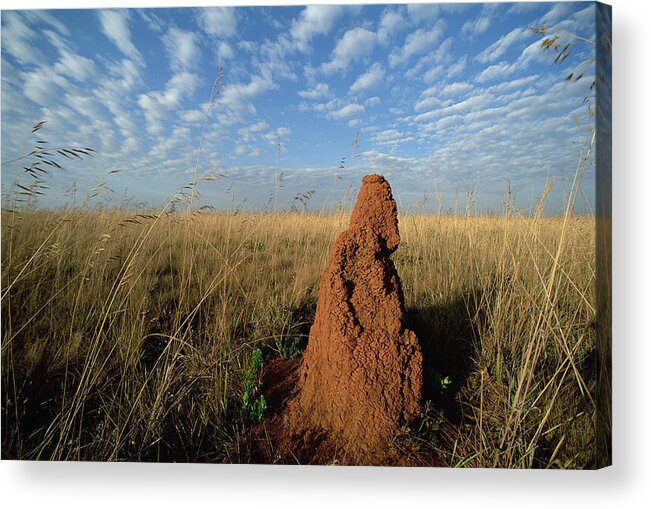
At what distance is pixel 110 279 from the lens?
262 centimetres

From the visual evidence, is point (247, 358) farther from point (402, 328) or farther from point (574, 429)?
point (574, 429)

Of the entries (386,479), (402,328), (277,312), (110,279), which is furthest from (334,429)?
(110,279)

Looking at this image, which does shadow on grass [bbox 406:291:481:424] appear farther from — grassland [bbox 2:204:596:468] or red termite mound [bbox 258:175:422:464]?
red termite mound [bbox 258:175:422:464]

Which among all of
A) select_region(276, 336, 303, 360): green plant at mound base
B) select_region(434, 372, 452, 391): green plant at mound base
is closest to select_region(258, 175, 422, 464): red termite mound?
select_region(434, 372, 452, 391): green plant at mound base

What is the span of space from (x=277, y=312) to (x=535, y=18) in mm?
2491

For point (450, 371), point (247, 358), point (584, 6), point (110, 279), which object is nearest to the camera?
point (584, 6)

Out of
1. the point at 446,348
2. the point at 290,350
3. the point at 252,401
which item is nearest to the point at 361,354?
the point at 252,401

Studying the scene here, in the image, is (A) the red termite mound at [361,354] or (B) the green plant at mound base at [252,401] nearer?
(A) the red termite mound at [361,354]

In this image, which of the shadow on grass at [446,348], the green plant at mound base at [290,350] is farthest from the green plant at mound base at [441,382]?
the green plant at mound base at [290,350]

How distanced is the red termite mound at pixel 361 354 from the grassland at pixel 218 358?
161 millimetres

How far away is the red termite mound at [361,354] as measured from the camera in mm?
1448

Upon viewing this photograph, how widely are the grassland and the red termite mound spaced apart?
16 centimetres

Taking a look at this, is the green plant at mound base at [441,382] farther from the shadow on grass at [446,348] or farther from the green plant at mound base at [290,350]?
the green plant at mound base at [290,350]

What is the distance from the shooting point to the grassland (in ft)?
5.12
